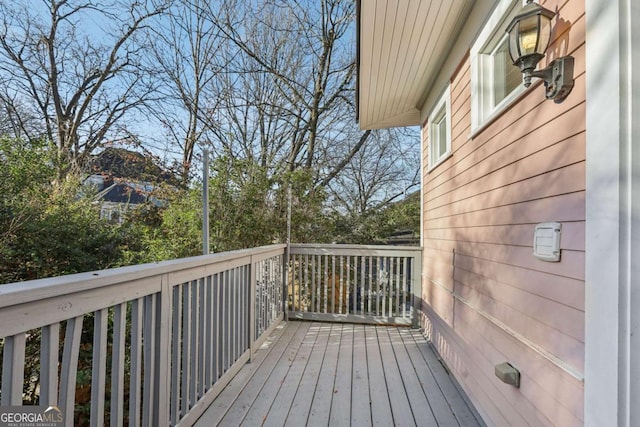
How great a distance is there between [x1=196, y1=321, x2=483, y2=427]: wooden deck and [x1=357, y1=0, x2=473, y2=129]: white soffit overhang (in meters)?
2.93

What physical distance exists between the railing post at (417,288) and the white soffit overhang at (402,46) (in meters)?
2.08

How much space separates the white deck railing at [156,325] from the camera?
94cm

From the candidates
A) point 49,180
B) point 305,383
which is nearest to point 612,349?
point 305,383

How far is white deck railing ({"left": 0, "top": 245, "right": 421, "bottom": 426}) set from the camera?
0.94 meters

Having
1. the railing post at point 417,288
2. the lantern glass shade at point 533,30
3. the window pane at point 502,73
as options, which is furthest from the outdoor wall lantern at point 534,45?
the railing post at point 417,288

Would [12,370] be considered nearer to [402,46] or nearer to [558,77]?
[558,77]

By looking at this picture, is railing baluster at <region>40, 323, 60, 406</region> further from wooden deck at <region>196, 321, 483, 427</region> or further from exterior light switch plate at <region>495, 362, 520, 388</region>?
exterior light switch plate at <region>495, 362, 520, 388</region>

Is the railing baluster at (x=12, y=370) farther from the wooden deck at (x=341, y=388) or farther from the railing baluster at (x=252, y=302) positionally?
the railing baluster at (x=252, y=302)

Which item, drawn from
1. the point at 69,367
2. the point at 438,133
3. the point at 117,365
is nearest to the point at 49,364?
the point at 69,367

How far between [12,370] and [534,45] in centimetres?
222

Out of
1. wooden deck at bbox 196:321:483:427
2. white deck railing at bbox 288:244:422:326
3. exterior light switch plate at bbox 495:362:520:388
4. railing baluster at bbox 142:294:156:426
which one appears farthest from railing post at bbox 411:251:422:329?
railing baluster at bbox 142:294:156:426

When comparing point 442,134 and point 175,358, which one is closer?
point 175,358

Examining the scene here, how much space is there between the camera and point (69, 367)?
3.51 feet

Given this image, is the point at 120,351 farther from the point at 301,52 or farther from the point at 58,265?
the point at 301,52
